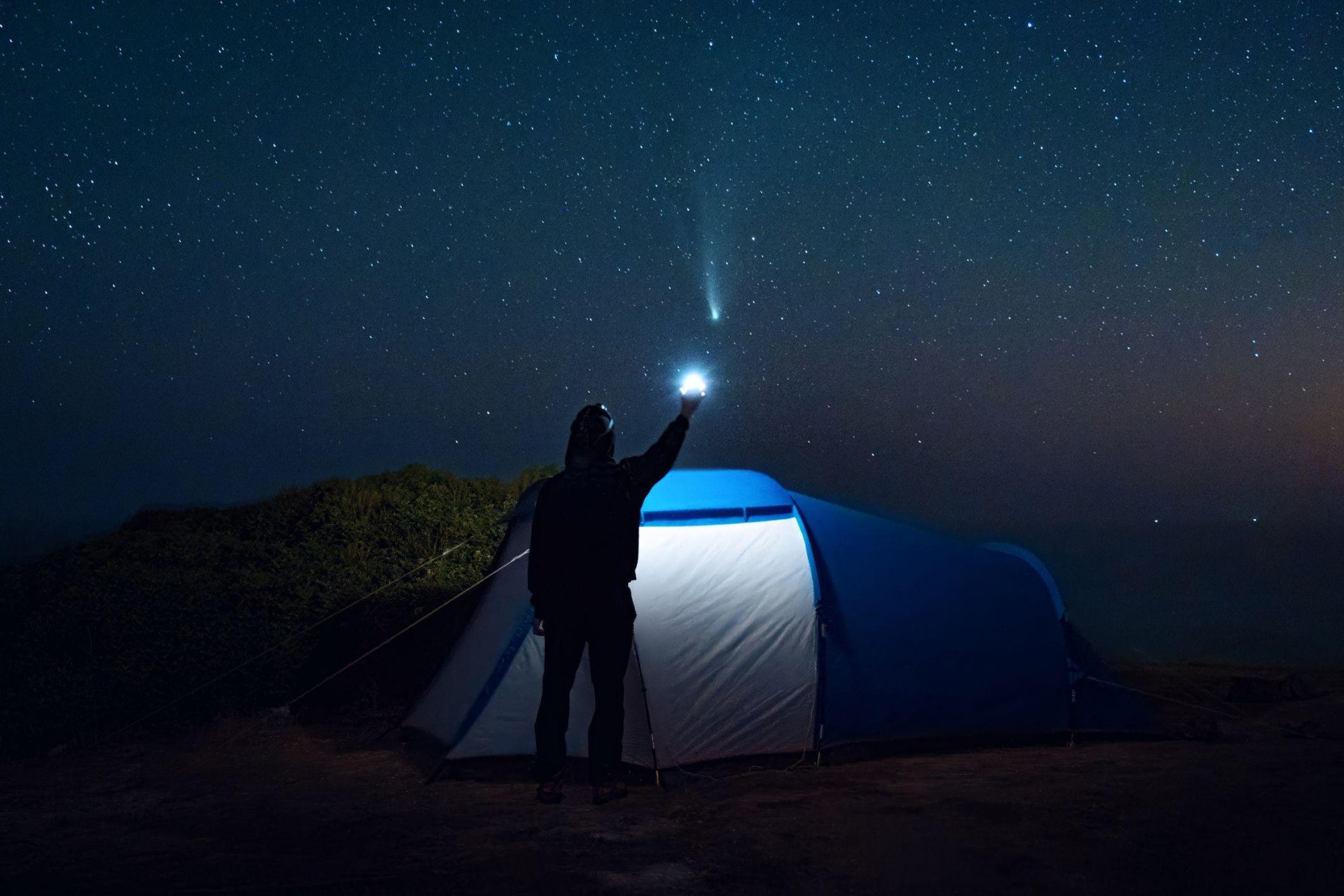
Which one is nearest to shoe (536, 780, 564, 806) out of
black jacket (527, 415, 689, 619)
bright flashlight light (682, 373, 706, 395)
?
black jacket (527, 415, 689, 619)

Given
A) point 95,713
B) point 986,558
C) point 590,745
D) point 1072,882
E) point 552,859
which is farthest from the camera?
point 95,713

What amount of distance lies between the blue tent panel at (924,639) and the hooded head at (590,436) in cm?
216

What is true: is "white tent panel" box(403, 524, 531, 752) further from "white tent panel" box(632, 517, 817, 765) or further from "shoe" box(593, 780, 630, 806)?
"shoe" box(593, 780, 630, 806)

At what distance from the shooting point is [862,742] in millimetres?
7871

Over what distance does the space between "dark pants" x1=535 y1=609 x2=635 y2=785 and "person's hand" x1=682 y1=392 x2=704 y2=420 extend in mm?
1406

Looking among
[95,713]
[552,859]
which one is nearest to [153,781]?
[95,713]

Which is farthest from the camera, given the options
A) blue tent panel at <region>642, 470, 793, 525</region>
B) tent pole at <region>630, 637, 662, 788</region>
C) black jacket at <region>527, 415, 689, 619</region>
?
blue tent panel at <region>642, 470, 793, 525</region>

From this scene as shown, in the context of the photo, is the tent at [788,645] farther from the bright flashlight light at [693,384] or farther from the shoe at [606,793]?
the bright flashlight light at [693,384]

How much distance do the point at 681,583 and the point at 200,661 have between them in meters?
5.86

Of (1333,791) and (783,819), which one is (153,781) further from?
(1333,791)

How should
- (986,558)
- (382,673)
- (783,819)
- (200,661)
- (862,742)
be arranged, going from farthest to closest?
(382,673) → (200,661) → (986,558) → (862,742) → (783,819)

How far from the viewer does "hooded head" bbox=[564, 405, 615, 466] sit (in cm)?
682

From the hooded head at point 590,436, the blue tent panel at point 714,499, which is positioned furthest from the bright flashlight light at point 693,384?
the blue tent panel at point 714,499

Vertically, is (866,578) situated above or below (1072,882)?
above
